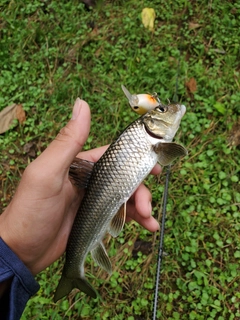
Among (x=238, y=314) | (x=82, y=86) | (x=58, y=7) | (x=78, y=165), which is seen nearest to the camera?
(x=78, y=165)

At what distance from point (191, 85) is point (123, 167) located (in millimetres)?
2053

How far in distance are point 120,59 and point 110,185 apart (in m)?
2.45

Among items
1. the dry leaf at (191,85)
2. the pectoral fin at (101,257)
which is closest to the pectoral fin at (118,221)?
the pectoral fin at (101,257)

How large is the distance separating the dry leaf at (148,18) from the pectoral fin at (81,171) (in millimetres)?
2616

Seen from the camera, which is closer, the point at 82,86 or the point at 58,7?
the point at 82,86

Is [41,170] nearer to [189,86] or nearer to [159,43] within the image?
[189,86]

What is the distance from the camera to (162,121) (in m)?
2.23

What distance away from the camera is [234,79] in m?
3.89

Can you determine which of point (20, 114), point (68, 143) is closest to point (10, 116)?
point (20, 114)

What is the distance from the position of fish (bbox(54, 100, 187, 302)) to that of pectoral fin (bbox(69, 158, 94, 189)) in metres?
0.06

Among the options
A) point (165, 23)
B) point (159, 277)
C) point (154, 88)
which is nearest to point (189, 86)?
point (154, 88)

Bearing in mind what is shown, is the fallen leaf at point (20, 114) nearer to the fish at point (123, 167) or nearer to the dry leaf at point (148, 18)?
the dry leaf at point (148, 18)

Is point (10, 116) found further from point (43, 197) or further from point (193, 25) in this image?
point (193, 25)

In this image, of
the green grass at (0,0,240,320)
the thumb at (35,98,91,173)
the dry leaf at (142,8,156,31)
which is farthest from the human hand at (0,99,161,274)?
the dry leaf at (142,8,156,31)
